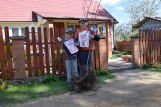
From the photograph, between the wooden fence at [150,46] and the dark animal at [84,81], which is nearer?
the dark animal at [84,81]

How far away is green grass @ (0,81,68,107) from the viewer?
5746 mm

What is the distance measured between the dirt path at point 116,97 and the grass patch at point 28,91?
12.5 inches

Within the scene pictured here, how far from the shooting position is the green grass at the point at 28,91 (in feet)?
18.9

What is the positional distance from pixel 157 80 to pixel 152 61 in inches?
114

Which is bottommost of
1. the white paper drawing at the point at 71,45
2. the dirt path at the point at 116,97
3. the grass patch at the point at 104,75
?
the dirt path at the point at 116,97

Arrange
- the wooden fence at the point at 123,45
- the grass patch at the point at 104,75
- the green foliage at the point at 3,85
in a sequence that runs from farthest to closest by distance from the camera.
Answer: the wooden fence at the point at 123,45 < the grass patch at the point at 104,75 < the green foliage at the point at 3,85

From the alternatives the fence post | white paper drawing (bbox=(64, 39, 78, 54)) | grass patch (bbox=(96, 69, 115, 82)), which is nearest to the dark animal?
white paper drawing (bbox=(64, 39, 78, 54))

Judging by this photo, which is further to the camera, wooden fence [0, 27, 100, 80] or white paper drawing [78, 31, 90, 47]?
wooden fence [0, 27, 100, 80]

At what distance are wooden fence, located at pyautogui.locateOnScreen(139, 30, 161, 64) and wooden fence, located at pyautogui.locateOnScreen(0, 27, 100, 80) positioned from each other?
3.77 metres

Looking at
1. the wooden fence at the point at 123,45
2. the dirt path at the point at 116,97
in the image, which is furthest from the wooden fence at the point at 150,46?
the wooden fence at the point at 123,45

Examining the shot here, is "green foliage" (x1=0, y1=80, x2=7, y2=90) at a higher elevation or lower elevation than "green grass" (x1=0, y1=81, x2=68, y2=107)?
higher

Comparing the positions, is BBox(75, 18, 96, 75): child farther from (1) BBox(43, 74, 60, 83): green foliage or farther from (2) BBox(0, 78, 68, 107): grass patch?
(1) BBox(43, 74, 60, 83): green foliage

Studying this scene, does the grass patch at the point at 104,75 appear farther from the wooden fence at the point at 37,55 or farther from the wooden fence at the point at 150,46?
the wooden fence at the point at 150,46

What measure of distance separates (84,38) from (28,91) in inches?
80.7
